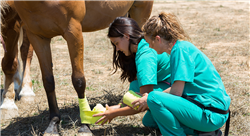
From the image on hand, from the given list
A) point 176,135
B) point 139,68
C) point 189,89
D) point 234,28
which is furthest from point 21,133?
point 234,28

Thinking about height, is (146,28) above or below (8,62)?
above

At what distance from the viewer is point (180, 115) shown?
6.81 feet

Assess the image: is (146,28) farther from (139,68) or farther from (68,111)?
(68,111)

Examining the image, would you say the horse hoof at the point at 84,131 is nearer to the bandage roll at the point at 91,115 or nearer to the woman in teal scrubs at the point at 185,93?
the bandage roll at the point at 91,115

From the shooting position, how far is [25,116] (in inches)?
126

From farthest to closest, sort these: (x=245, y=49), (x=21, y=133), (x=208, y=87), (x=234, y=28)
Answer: (x=234, y=28), (x=245, y=49), (x=21, y=133), (x=208, y=87)

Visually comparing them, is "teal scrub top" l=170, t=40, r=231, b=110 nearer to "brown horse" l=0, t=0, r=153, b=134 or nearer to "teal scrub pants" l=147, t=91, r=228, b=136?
"teal scrub pants" l=147, t=91, r=228, b=136

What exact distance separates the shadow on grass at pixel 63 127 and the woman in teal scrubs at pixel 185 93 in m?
0.52

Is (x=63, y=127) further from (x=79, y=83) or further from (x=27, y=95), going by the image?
(x=27, y=95)

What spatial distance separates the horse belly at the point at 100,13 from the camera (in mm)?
2992

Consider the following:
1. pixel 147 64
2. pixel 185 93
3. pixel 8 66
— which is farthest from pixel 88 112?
pixel 8 66

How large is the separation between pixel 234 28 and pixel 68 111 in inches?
251

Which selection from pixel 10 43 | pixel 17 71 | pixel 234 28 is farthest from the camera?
pixel 234 28

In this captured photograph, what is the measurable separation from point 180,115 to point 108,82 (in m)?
2.32
